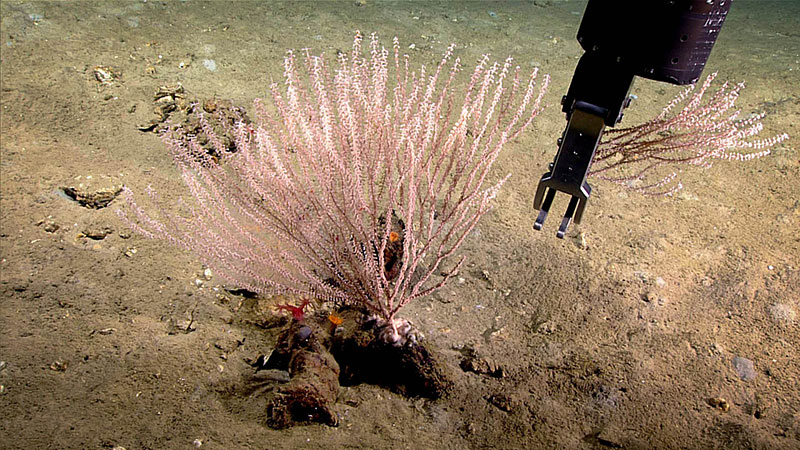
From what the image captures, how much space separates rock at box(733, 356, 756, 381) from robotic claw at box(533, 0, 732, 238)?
154 cm

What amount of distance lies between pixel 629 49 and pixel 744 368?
186 centimetres

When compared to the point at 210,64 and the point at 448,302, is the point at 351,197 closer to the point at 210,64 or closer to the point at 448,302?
the point at 448,302

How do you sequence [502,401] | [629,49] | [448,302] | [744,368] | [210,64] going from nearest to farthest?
1. [629,49]
2. [502,401]
3. [744,368]
4. [448,302]
5. [210,64]

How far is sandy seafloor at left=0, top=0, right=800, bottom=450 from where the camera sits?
2027mm

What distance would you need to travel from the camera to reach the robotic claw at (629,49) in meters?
1.37

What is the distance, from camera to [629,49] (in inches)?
57.0

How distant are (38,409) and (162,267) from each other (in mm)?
1035

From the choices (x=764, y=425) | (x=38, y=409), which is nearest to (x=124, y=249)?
(x=38, y=409)

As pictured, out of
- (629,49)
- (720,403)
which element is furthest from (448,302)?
(629,49)

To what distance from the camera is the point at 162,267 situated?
2.84 meters

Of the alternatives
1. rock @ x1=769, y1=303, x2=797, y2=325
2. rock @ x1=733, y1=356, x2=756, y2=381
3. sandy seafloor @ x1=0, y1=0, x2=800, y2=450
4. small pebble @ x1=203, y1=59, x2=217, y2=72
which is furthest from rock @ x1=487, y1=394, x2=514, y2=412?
small pebble @ x1=203, y1=59, x2=217, y2=72

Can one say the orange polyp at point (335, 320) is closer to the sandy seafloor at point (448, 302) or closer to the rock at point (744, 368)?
the sandy seafloor at point (448, 302)

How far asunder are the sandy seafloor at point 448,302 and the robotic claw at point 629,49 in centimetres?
125

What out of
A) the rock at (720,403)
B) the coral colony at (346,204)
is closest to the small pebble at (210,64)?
the coral colony at (346,204)
